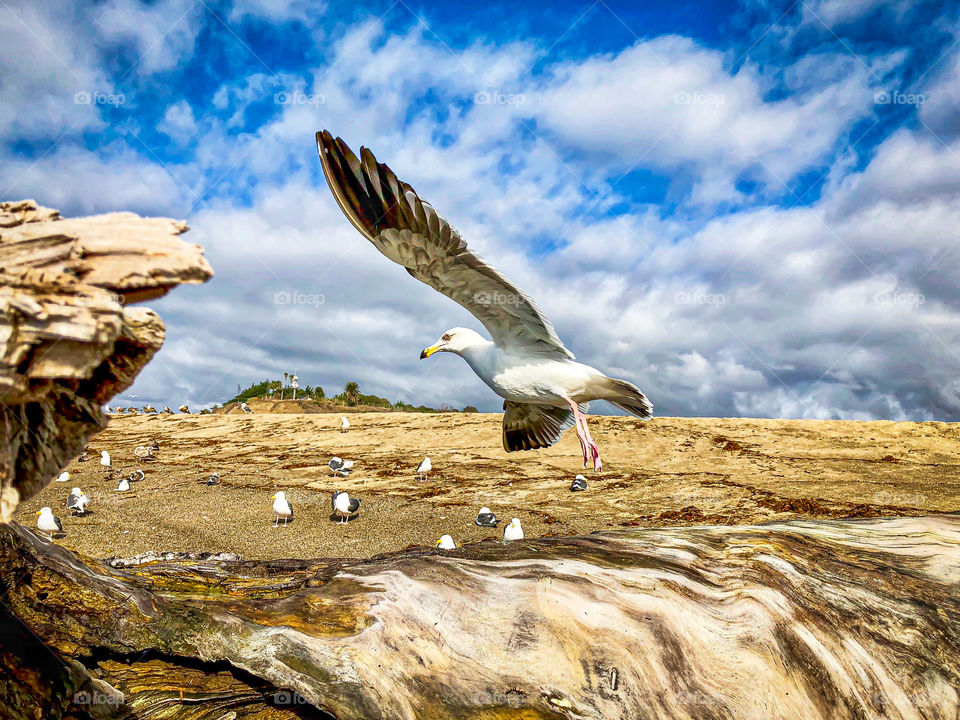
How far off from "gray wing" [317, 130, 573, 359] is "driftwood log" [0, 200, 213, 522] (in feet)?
9.70

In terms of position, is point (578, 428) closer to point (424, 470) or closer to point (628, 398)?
point (628, 398)

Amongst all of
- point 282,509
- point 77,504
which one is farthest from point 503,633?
point 77,504

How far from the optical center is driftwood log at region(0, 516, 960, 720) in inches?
113

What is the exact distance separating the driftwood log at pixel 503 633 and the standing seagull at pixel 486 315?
285 cm

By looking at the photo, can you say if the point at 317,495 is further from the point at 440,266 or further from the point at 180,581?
the point at 180,581

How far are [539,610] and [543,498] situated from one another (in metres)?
7.63

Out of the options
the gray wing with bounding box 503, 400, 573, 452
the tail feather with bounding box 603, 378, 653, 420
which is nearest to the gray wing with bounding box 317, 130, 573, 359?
the tail feather with bounding box 603, 378, 653, 420

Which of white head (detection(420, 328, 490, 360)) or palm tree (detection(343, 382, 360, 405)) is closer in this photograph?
white head (detection(420, 328, 490, 360))

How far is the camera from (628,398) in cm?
769

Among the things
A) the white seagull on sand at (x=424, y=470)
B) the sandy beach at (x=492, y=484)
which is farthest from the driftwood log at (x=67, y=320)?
the white seagull on sand at (x=424, y=470)

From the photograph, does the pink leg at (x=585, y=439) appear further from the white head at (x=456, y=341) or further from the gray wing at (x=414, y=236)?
the white head at (x=456, y=341)

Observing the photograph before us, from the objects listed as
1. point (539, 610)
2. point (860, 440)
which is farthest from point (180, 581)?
point (860, 440)

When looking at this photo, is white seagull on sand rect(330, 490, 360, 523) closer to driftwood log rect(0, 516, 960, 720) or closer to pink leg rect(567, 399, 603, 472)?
pink leg rect(567, 399, 603, 472)

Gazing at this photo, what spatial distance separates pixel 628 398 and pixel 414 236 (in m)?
3.60
